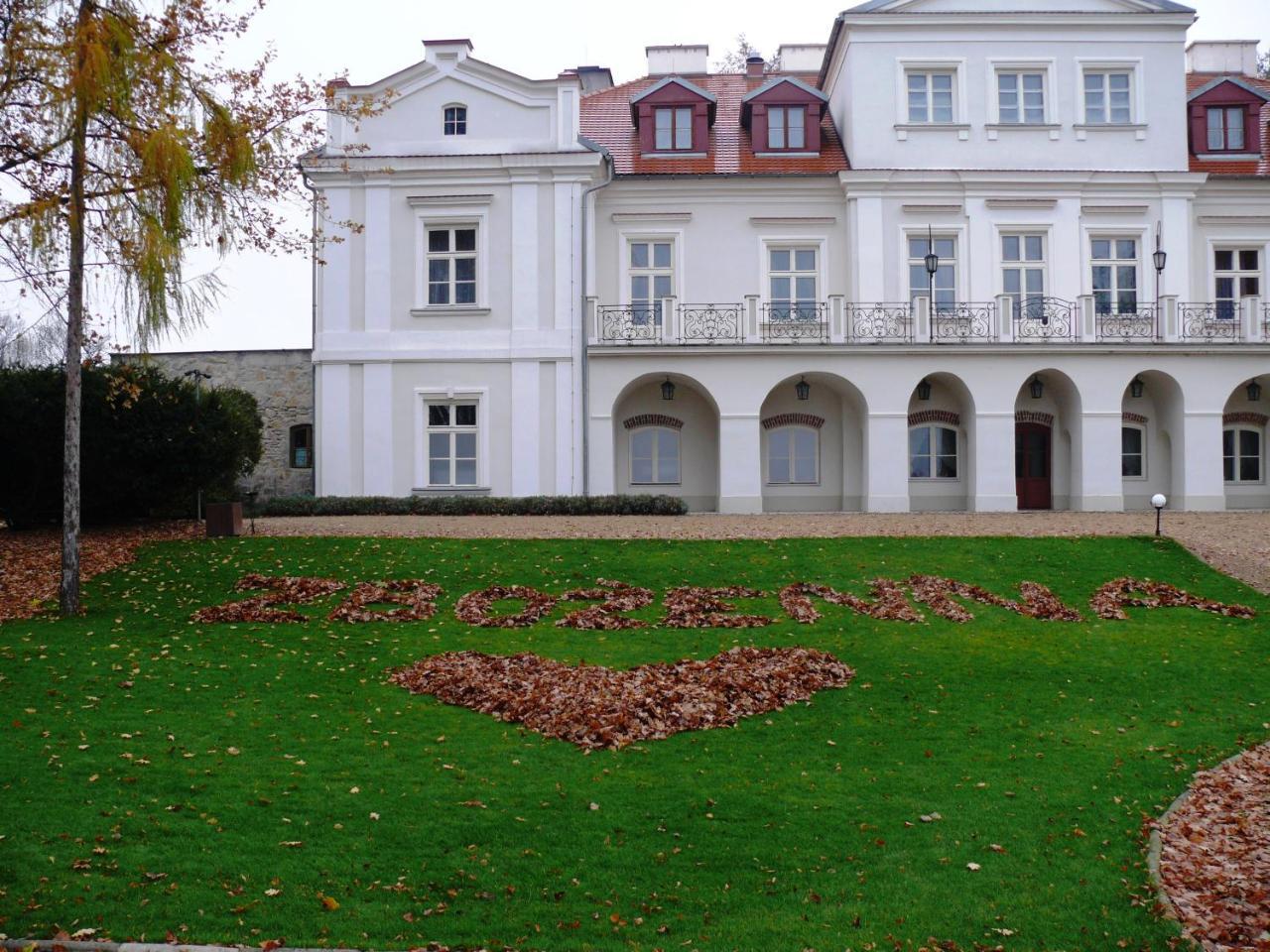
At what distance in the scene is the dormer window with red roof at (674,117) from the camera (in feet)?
92.5

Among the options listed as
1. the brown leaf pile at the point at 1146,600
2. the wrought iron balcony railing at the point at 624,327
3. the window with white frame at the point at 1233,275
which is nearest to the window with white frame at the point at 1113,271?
the window with white frame at the point at 1233,275

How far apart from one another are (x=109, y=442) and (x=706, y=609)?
37.3 feet

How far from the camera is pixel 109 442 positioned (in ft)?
62.2

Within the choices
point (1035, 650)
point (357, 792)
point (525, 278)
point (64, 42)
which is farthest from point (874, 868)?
point (525, 278)

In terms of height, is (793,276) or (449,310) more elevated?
(793,276)

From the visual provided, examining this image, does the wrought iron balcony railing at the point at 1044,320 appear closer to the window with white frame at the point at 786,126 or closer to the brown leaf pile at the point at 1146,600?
the window with white frame at the point at 786,126

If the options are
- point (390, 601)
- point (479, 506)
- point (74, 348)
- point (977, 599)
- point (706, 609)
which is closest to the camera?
point (74, 348)

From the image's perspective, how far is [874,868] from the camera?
254 inches

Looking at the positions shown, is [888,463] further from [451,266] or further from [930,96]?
[451,266]

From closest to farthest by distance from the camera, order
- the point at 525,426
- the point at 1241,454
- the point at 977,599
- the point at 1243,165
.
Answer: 1. the point at 977,599
2. the point at 525,426
3. the point at 1241,454
4. the point at 1243,165

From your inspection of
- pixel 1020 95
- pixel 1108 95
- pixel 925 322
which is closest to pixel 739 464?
pixel 925 322

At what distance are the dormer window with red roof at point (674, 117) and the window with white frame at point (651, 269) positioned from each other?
2.87 meters

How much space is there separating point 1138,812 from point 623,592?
8.29 meters

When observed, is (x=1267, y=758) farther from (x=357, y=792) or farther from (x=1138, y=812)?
(x=357, y=792)
